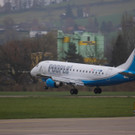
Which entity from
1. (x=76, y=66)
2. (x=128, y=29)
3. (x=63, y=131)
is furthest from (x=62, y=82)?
(x=128, y=29)

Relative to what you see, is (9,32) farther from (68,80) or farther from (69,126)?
(69,126)

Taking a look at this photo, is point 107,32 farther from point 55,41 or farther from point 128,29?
point 128,29

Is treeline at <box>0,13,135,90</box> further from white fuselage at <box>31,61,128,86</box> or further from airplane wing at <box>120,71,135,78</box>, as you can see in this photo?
airplane wing at <box>120,71,135,78</box>

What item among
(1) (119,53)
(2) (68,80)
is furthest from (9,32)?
(2) (68,80)

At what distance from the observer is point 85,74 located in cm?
5578

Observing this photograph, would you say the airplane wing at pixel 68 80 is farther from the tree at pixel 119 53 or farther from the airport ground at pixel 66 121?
the tree at pixel 119 53

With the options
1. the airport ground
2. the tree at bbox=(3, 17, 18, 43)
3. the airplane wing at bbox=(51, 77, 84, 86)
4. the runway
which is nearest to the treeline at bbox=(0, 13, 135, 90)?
the airplane wing at bbox=(51, 77, 84, 86)

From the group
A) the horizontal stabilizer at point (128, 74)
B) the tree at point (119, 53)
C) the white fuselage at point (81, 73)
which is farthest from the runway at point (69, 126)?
the tree at point (119, 53)

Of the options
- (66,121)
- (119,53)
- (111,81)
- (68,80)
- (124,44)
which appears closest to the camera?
(66,121)

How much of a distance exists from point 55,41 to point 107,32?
99.7 feet

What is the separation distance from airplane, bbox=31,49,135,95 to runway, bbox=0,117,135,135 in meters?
25.2

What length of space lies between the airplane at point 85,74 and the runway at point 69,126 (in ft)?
82.6

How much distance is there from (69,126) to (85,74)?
3175 centimetres

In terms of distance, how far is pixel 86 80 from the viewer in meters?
55.6
